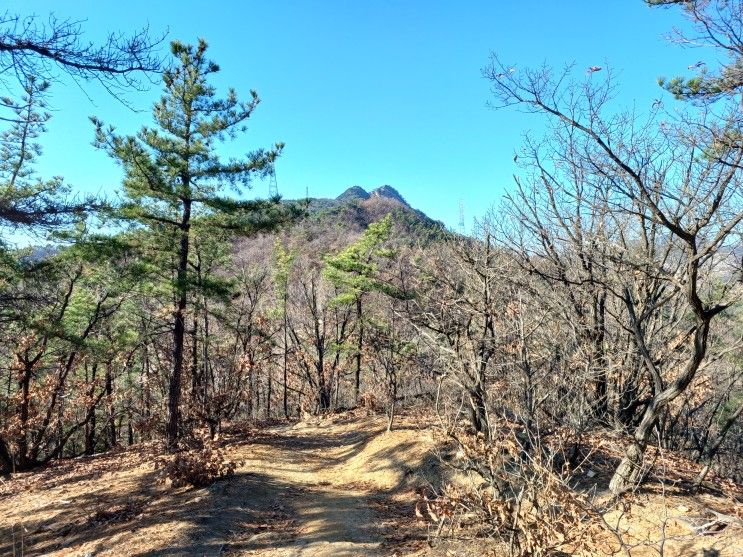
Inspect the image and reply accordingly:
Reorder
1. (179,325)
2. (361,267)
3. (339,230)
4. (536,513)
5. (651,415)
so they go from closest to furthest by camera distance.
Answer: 1. (536,513)
2. (651,415)
3. (179,325)
4. (361,267)
5. (339,230)

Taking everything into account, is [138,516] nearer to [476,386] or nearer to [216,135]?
[476,386]

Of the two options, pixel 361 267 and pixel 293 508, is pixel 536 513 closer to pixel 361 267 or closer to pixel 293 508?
pixel 293 508

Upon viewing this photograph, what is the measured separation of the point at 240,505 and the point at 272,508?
55 centimetres

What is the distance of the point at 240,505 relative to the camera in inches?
316

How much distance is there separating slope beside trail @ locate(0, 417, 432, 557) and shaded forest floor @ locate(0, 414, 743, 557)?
3cm

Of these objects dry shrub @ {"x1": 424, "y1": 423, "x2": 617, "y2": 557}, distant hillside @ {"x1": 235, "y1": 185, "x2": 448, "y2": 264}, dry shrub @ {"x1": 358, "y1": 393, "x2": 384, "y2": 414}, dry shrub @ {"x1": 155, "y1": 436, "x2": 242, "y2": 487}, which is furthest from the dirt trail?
distant hillside @ {"x1": 235, "y1": 185, "x2": 448, "y2": 264}

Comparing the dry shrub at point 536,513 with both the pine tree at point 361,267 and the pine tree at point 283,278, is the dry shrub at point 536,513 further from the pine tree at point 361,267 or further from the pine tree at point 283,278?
the pine tree at point 283,278

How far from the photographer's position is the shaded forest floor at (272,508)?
6238 mm

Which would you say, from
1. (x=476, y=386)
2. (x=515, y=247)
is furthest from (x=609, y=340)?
(x=476, y=386)

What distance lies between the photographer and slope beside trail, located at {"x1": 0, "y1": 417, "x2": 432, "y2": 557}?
21.9 ft

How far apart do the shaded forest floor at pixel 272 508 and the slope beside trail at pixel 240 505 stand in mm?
26

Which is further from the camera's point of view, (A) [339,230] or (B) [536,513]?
(A) [339,230]

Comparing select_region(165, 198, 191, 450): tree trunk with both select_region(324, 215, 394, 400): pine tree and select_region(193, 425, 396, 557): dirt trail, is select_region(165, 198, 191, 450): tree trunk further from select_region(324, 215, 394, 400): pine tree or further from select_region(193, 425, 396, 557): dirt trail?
select_region(324, 215, 394, 400): pine tree

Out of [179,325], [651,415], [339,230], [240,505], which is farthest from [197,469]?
[339,230]
